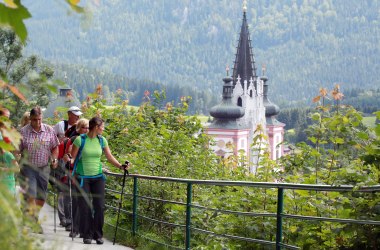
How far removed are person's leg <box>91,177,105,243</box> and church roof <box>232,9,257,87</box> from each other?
409 feet

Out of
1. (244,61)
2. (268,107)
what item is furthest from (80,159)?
(268,107)

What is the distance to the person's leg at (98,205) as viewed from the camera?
30.1ft

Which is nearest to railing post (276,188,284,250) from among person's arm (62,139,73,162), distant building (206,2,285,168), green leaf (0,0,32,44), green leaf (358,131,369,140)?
green leaf (358,131,369,140)

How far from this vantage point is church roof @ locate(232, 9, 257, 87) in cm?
13350

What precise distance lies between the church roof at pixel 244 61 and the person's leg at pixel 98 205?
12451 centimetres

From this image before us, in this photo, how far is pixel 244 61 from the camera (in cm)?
13412

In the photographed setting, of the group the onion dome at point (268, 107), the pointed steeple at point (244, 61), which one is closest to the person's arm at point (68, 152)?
the pointed steeple at point (244, 61)

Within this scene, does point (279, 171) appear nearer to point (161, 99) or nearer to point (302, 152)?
point (302, 152)

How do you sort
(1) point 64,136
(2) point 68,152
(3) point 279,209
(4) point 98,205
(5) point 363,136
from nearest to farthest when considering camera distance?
1. (5) point 363,136
2. (3) point 279,209
3. (4) point 98,205
4. (2) point 68,152
5. (1) point 64,136

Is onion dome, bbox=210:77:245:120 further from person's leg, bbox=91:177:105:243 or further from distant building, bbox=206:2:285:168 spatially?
person's leg, bbox=91:177:105:243

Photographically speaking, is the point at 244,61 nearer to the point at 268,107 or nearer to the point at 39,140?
the point at 268,107

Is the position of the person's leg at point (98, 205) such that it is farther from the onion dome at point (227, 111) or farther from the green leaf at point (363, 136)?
the onion dome at point (227, 111)

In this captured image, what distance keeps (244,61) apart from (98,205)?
125605 millimetres

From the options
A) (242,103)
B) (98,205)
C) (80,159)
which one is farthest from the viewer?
(242,103)
